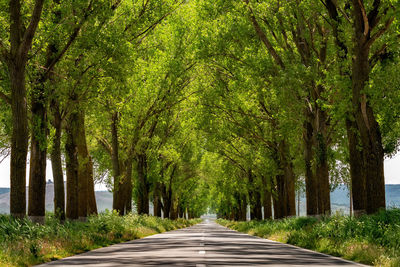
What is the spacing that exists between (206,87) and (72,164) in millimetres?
12514

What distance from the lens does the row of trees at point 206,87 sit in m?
18.2

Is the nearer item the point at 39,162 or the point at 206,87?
the point at 39,162

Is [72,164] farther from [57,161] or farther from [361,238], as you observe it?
[361,238]

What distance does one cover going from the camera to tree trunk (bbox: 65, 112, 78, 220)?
25.4m

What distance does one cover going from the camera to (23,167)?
54.2 ft

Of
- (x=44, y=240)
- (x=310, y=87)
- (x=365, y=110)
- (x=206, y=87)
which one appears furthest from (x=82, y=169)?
(x=365, y=110)

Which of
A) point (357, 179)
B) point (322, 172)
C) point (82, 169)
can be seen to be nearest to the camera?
point (357, 179)

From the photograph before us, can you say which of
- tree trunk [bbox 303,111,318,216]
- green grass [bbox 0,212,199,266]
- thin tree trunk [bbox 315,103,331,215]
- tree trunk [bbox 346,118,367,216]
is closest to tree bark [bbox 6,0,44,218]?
green grass [bbox 0,212,199,266]

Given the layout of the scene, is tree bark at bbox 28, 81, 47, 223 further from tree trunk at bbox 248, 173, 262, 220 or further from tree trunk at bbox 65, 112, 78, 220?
tree trunk at bbox 248, 173, 262, 220

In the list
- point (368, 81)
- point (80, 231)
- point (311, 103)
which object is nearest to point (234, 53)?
point (311, 103)

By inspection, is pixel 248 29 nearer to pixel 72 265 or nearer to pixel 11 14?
pixel 11 14

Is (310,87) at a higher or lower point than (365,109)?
higher

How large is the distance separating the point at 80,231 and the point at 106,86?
19.4 feet

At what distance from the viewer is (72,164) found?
83.5ft
